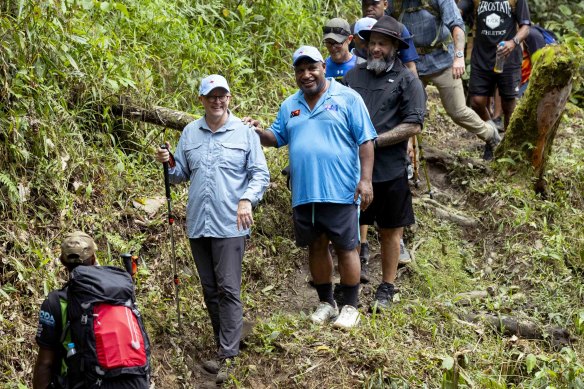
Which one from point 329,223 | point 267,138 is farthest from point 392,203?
point 267,138

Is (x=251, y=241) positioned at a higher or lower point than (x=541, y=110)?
lower

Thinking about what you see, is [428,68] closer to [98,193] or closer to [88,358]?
[98,193]

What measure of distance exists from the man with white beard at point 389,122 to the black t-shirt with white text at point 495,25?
11.0ft

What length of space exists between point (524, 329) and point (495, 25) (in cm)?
435

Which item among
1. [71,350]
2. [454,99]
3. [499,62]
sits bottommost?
[71,350]

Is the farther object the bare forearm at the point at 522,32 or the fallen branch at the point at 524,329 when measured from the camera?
the bare forearm at the point at 522,32

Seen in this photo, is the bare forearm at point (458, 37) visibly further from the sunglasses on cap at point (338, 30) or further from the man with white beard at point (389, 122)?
the man with white beard at point (389, 122)

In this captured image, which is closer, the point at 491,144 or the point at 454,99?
the point at 454,99

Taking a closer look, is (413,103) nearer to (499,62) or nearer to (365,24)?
(365,24)

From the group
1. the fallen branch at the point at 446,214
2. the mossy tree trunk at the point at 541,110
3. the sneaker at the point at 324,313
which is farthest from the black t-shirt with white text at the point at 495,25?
the sneaker at the point at 324,313

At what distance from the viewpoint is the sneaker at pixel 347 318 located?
270 inches

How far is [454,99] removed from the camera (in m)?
9.70

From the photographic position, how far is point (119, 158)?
26.6 feet

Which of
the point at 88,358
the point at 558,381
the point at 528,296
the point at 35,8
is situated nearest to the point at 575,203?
the point at 528,296
